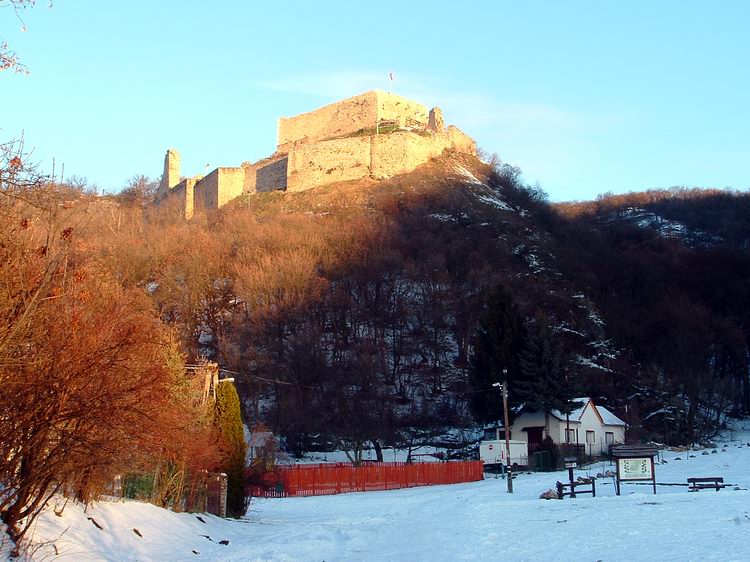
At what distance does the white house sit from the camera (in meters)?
46.3

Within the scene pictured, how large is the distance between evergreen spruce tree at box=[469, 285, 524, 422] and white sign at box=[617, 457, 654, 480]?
23600 mm

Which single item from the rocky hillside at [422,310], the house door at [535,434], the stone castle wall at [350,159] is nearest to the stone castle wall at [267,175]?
the stone castle wall at [350,159]

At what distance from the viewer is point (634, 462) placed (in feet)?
78.2

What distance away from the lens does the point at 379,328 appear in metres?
59.4

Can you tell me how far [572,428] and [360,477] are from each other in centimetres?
1453

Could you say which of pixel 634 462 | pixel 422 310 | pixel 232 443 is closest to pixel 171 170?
pixel 422 310

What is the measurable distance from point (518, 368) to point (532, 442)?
176 inches

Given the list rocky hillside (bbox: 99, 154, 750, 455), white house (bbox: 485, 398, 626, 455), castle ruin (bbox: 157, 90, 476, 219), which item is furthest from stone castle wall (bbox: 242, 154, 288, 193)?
white house (bbox: 485, 398, 626, 455)

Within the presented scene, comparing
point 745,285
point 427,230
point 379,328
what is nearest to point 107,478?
point 379,328

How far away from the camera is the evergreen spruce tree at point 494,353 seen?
4828 centimetres

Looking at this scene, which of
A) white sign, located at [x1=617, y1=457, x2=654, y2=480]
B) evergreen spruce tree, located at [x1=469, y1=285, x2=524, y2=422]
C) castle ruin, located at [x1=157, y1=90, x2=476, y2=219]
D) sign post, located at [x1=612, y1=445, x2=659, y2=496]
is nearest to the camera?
sign post, located at [x1=612, y1=445, x2=659, y2=496]

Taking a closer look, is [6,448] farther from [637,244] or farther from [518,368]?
[637,244]

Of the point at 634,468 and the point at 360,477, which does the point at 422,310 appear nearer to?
the point at 360,477

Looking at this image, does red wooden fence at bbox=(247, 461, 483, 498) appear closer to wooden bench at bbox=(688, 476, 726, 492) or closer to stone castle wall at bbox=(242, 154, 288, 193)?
wooden bench at bbox=(688, 476, 726, 492)
